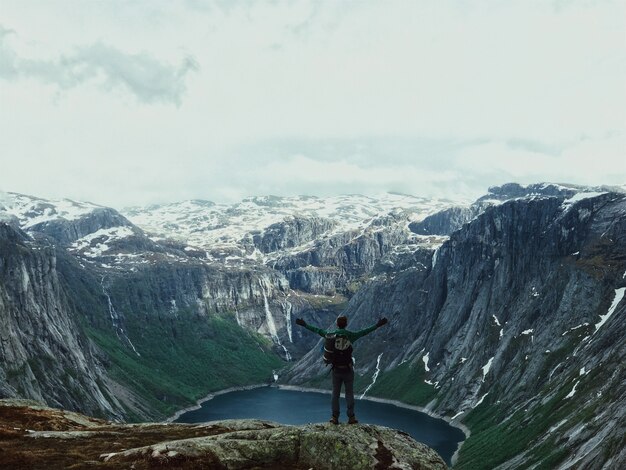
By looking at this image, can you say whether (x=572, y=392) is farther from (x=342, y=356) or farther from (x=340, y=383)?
(x=342, y=356)

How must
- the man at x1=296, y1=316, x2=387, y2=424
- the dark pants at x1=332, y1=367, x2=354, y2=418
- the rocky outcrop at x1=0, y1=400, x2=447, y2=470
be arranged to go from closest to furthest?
1. the rocky outcrop at x1=0, y1=400, x2=447, y2=470
2. the man at x1=296, y1=316, x2=387, y2=424
3. the dark pants at x1=332, y1=367, x2=354, y2=418

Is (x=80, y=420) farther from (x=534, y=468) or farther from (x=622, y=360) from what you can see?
(x=622, y=360)

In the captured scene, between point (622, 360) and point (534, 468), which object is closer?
point (534, 468)

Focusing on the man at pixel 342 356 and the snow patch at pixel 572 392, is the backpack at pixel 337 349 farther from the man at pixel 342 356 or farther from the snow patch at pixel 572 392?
the snow patch at pixel 572 392

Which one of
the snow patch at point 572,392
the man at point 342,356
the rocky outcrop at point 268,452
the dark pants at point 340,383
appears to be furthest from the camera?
the snow patch at point 572,392

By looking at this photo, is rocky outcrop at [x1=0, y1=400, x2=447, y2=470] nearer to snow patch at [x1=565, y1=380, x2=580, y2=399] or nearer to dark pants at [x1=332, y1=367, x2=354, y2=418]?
dark pants at [x1=332, y1=367, x2=354, y2=418]

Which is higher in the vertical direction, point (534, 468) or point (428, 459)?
point (428, 459)

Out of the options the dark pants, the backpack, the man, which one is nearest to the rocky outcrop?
the dark pants

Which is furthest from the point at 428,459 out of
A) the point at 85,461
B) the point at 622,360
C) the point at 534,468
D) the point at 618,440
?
the point at 622,360

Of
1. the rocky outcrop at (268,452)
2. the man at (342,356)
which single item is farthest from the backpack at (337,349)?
the rocky outcrop at (268,452)
